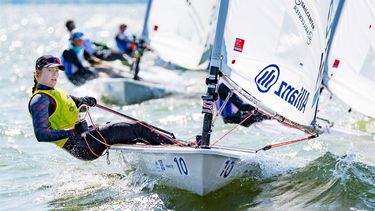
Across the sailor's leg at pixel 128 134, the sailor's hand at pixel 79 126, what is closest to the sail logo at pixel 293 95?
the sailor's leg at pixel 128 134

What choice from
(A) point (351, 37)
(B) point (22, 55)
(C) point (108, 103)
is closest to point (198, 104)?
(C) point (108, 103)

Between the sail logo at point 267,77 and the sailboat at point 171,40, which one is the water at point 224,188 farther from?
the sailboat at point 171,40

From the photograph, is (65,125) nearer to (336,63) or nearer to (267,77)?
(267,77)

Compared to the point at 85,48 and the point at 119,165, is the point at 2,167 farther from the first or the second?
the point at 85,48

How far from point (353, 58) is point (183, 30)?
13.4 ft

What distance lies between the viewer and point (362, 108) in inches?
245

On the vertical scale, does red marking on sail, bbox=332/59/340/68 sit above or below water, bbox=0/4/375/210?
above

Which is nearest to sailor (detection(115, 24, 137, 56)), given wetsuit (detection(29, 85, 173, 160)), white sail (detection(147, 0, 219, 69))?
white sail (detection(147, 0, 219, 69))

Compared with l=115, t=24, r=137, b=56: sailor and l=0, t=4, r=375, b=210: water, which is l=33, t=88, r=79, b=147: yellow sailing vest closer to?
l=0, t=4, r=375, b=210: water

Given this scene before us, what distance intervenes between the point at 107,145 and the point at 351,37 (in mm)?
2547

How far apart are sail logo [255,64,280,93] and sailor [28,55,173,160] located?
2.57ft

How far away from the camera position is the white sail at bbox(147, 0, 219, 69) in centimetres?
995

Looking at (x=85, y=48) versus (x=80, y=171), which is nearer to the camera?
(x=80, y=171)

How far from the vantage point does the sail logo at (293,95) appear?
5.02m
